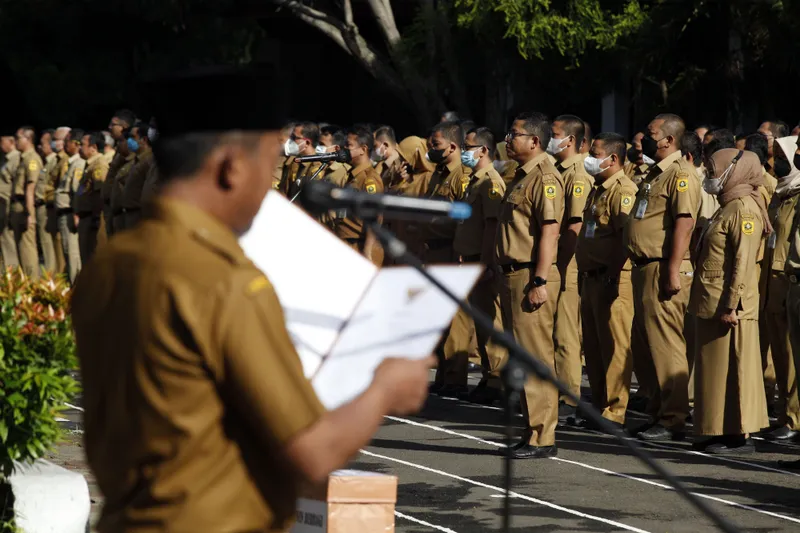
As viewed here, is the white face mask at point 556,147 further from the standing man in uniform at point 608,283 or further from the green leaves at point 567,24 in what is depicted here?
the green leaves at point 567,24

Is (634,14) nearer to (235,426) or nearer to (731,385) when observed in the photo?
(731,385)

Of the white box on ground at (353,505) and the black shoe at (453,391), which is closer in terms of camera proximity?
the white box on ground at (353,505)

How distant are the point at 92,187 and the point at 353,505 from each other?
14.2 m

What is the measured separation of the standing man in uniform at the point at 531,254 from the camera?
9188mm

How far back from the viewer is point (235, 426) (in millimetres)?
2500

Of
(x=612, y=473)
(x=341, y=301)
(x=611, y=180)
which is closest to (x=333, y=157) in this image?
(x=611, y=180)

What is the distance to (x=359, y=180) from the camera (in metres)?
14.5

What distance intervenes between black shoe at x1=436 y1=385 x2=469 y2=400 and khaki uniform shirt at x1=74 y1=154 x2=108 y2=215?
7.62 meters

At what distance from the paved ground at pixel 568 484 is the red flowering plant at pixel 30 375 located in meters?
2.00

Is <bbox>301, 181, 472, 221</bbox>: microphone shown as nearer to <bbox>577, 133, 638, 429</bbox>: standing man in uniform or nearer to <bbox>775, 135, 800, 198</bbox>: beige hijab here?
<bbox>775, 135, 800, 198</bbox>: beige hijab

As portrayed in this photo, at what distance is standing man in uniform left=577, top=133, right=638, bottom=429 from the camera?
10.6m

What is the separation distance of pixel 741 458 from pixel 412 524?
121 inches

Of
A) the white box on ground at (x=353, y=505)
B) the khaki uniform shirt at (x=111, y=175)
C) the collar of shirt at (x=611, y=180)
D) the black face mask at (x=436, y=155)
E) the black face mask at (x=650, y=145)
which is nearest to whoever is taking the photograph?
the white box on ground at (x=353, y=505)

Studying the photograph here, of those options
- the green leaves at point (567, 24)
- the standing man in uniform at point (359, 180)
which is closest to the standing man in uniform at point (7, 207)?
the green leaves at point (567, 24)
